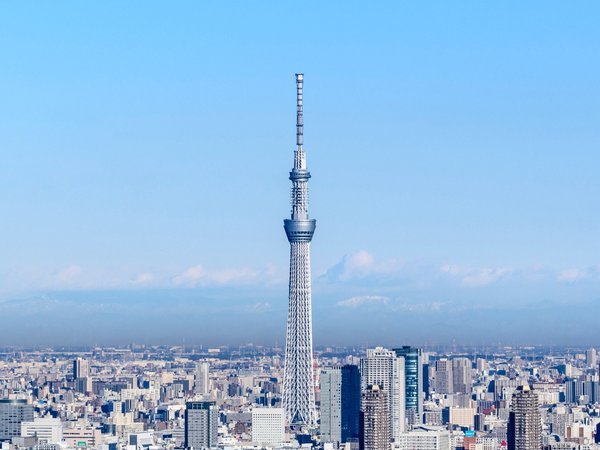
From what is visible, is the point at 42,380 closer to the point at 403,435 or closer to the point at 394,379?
the point at 394,379

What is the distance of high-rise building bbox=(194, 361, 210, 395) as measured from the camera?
215 ft

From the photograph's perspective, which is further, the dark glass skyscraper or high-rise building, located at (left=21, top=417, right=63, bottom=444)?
high-rise building, located at (left=21, top=417, right=63, bottom=444)

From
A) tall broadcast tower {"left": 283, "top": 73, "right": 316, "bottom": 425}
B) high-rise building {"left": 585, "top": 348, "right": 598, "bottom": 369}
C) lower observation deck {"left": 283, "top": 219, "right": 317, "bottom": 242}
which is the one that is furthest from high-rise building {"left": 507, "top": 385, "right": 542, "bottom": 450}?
high-rise building {"left": 585, "top": 348, "right": 598, "bottom": 369}

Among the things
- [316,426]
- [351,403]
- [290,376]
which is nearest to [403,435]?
[351,403]

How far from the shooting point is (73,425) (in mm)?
52469

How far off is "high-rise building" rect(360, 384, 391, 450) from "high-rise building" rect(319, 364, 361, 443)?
0.87 meters

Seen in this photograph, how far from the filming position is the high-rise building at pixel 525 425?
42312 millimetres

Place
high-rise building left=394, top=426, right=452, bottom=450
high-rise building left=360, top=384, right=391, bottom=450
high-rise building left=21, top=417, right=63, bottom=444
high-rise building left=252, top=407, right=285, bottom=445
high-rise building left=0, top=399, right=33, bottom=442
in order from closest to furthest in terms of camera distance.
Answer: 1. high-rise building left=360, top=384, right=391, bottom=450
2. high-rise building left=394, top=426, right=452, bottom=450
3. high-rise building left=21, top=417, right=63, bottom=444
4. high-rise building left=0, top=399, right=33, bottom=442
5. high-rise building left=252, top=407, right=285, bottom=445

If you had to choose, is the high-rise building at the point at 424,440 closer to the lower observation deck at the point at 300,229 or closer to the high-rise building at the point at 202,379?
the lower observation deck at the point at 300,229

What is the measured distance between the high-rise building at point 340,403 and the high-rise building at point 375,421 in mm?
873

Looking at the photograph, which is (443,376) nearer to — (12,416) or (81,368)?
(81,368)

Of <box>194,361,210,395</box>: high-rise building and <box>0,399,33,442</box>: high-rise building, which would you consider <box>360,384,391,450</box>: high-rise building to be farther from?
<box>194,361,210,395</box>: high-rise building

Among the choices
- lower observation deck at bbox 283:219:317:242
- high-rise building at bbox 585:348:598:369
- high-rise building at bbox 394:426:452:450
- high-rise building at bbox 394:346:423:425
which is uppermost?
lower observation deck at bbox 283:219:317:242

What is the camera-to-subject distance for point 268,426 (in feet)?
172
